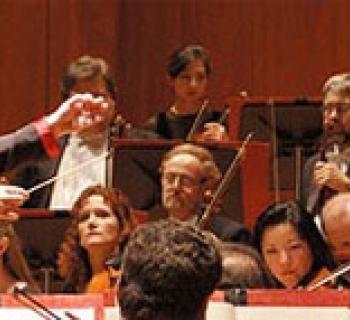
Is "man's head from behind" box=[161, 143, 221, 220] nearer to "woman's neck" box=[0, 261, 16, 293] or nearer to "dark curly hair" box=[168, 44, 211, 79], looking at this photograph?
"woman's neck" box=[0, 261, 16, 293]

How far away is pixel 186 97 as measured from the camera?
10.7 ft

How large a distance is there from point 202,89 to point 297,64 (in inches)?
38.9

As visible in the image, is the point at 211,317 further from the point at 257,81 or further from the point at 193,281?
the point at 257,81

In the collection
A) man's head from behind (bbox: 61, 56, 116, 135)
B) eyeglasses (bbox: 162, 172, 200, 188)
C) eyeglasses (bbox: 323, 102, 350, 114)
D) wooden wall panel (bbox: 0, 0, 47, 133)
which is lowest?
eyeglasses (bbox: 162, 172, 200, 188)

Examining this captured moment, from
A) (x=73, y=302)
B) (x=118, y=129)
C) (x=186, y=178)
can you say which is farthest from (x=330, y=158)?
(x=73, y=302)

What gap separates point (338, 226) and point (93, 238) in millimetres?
513

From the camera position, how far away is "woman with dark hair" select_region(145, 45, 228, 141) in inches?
127

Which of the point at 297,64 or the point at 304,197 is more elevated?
the point at 297,64

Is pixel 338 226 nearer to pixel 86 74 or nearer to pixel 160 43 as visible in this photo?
pixel 86 74

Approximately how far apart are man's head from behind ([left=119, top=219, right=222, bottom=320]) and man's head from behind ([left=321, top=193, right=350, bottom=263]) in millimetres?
1214

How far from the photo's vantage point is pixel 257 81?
4.17m

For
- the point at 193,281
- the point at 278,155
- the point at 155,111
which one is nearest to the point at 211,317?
the point at 193,281

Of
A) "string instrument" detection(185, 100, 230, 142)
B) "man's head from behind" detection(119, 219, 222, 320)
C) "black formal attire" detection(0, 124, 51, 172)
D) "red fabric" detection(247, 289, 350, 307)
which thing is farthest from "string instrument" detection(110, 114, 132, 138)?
"man's head from behind" detection(119, 219, 222, 320)

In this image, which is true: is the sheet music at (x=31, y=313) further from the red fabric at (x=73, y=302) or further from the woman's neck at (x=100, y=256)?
the woman's neck at (x=100, y=256)
